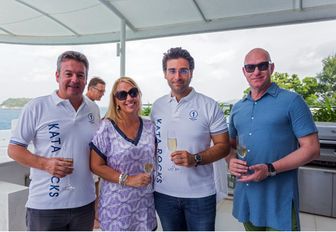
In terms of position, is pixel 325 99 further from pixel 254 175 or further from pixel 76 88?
pixel 76 88

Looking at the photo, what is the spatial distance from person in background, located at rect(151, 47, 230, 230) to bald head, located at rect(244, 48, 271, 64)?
348 millimetres

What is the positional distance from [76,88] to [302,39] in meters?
5.67

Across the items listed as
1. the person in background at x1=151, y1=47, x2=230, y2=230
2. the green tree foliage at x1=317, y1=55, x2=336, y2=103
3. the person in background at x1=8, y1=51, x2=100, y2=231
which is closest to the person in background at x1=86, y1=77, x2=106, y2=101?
the person in background at x1=8, y1=51, x2=100, y2=231

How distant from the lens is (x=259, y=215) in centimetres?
169

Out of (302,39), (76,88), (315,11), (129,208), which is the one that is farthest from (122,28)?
(129,208)

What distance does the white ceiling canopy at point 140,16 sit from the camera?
444 centimetres

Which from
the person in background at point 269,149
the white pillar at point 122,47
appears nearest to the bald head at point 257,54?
the person in background at point 269,149

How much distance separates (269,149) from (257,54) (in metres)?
0.59

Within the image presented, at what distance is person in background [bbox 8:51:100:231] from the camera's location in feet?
5.35

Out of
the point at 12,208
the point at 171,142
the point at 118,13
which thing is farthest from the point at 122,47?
the point at 171,142

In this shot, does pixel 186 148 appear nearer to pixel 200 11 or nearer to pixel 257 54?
pixel 257 54

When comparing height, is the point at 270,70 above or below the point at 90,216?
above

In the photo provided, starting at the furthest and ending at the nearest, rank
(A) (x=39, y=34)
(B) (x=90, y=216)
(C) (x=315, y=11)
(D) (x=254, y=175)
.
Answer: (A) (x=39, y=34) < (C) (x=315, y=11) < (B) (x=90, y=216) < (D) (x=254, y=175)

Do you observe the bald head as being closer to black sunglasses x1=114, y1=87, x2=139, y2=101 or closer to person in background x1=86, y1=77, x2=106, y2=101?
black sunglasses x1=114, y1=87, x2=139, y2=101
